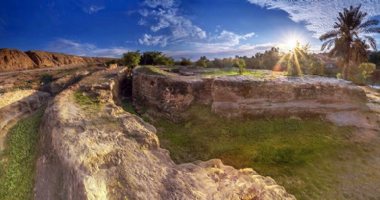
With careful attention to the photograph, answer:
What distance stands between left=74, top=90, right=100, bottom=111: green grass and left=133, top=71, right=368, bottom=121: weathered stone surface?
3.45 m

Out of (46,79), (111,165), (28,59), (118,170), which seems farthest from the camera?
(28,59)

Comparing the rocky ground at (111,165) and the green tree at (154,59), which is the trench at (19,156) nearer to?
the rocky ground at (111,165)

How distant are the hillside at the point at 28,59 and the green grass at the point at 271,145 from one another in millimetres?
20300

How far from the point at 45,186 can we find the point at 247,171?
15.9 ft

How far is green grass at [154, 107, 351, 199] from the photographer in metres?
9.55

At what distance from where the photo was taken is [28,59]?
30.9 m

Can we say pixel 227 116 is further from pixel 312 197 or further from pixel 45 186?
pixel 45 186

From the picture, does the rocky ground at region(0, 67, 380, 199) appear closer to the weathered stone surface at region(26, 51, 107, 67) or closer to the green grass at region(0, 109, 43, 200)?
the green grass at region(0, 109, 43, 200)

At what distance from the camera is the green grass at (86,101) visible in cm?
1032

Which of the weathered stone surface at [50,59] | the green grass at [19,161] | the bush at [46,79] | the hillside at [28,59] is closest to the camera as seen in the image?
the green grass at [19,161]

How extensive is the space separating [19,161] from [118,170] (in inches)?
150

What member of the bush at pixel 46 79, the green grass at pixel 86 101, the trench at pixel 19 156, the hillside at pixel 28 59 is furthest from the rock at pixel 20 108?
the hillside at pixel 28 59

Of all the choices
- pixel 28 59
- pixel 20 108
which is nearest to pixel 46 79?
pixel 20 108

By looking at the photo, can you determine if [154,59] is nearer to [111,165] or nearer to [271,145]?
[271,145]
